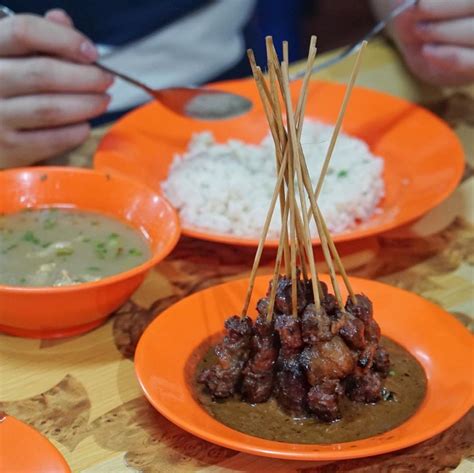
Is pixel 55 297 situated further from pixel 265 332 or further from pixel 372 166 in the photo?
pixel 372 166

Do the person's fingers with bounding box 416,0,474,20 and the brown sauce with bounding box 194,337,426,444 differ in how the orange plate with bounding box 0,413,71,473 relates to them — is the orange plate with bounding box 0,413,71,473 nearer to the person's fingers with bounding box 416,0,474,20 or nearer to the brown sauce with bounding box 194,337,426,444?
the brown sauce with bounding box 194,337,426,444

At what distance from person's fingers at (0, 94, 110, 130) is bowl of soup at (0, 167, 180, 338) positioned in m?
0.28

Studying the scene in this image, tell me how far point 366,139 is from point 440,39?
35 centimetres

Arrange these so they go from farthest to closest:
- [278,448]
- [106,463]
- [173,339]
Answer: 1. [173,339]
2. [106,463]
3. [278,448]

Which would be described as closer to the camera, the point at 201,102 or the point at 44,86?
the point at 44,86

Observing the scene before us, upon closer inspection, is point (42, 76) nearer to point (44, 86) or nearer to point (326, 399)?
point (44, 86)

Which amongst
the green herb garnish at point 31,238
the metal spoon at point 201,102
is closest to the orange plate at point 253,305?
the green herb garnish at point 31,238

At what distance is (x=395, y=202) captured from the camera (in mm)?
2006

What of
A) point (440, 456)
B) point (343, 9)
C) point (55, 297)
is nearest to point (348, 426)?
point (440, 456)

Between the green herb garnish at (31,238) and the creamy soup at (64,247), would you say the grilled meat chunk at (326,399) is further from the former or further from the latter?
the green herb garnish at (31,238)

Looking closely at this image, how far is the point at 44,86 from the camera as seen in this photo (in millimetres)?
2061

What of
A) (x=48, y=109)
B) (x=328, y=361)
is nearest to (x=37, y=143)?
(x=48, y=109)

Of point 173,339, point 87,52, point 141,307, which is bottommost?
point 141,307

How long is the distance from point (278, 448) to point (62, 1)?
6.35 ft
